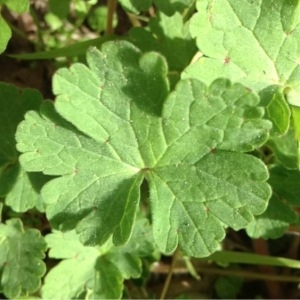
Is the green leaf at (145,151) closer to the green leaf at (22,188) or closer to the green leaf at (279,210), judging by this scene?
the green leaf at (22,188)

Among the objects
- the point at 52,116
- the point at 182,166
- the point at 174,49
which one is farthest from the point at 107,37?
the point at 182,166

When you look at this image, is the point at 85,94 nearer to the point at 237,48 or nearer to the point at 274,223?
the point at 237,48

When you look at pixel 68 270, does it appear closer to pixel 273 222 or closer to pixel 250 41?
pixel 273 222

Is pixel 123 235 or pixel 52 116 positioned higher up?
pixel 52 116

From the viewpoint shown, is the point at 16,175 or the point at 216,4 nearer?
the point at 216,4

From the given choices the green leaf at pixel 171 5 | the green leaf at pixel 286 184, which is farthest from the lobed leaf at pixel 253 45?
the green leaf at pixel 286 184

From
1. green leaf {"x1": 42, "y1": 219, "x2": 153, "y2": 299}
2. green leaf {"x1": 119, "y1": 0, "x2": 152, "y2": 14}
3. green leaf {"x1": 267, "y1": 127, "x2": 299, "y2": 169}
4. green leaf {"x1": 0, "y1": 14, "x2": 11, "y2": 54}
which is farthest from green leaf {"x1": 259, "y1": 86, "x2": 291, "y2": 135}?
green leaf {"x1": 0, "y1": 14, "x2": 11, "y2": 54}
